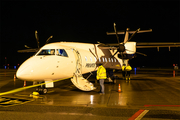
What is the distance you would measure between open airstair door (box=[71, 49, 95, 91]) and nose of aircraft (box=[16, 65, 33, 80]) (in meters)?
3.07

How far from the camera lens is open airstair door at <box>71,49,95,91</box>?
10994mm

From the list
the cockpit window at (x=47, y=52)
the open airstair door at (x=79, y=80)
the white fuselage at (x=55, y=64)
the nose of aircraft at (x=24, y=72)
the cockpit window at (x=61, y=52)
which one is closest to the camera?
the nose of aircraft at (x=24, y=72)

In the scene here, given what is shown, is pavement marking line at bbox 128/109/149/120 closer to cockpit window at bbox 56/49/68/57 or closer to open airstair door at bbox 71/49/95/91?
open airstair door at bbox 71/49/95/91

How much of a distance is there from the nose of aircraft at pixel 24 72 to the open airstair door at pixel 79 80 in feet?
10.1

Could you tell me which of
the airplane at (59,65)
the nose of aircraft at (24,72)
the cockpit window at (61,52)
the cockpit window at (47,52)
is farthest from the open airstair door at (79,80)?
the nose of aircraft at (24,72)

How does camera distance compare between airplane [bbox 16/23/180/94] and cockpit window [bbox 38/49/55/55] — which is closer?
airplane [bbox 16/23/180/94]

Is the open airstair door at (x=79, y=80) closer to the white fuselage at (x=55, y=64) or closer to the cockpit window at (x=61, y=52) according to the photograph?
the white fuselage at (x=55, y=64)

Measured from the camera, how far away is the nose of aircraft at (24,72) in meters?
8.66

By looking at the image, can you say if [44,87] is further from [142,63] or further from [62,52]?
[142,63]

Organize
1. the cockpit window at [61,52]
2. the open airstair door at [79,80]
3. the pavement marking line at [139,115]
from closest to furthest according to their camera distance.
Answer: the pavement marking line at [139,115] → the cockpit window at [61,52] → the open airstair door at [79,80]

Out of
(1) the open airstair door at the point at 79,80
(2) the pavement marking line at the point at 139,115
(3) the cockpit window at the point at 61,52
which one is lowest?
(2) the pavement marking line at the point at 139,115

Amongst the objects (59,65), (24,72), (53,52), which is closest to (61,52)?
(53,52)

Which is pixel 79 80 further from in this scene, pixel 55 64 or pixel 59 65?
pixel 55 64

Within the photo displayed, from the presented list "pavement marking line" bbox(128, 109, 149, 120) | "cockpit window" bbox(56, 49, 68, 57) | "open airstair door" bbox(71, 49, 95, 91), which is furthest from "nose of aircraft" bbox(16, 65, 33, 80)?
"pavement marking line" bbox(128, 109, 149, 120)
